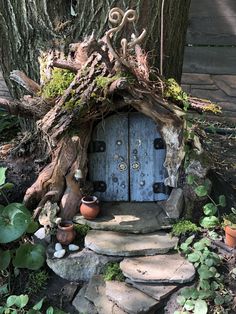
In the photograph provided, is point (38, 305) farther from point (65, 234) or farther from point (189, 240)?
point (189, 240)

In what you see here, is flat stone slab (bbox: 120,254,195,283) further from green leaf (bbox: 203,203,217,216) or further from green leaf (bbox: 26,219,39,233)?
green leaf (bbox: 26,219,39,233)

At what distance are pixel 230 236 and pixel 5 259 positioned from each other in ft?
4.94

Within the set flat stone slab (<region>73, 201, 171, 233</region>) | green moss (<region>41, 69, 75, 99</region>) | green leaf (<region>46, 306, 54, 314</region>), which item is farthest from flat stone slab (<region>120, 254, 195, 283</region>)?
green moss (<region>41, 69, 75, 99</region>)

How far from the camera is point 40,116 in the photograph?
3240 millimetres

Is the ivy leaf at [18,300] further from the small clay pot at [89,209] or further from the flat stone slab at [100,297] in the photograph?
the small clay pot at [89,209]

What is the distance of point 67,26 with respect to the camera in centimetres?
361

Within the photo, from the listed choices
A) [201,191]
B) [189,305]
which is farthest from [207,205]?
[189,305]

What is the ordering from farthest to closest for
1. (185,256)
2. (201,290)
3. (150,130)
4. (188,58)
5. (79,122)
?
(188,58) < (150,130) < (79,122) < (185,256) < (201,290)

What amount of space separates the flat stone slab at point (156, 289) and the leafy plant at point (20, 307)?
20.4 inches

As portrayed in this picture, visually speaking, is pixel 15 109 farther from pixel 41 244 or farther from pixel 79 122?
pixel 41 244

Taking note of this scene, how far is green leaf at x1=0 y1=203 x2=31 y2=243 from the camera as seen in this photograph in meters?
2.98

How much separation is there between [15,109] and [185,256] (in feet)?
4.91

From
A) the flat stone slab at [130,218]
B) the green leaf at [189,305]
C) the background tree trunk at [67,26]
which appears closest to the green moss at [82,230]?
the flat stone slab at [130,218]

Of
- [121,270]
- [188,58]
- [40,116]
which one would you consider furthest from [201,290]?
[188,58]
